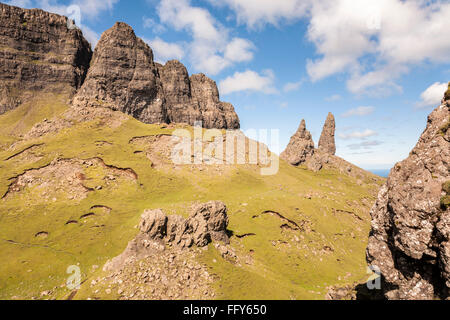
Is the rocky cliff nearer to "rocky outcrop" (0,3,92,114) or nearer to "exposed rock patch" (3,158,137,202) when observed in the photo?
"exposed rock patch" (3,158,137,202)

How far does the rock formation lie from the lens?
147 metres

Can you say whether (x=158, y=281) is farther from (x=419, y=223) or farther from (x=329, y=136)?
(x=329, y=136)

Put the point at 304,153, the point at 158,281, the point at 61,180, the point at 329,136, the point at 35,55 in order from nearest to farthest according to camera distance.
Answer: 1. the point at 158,281
2. the point at 61,180
3. the point at 304,153
4. the point at 35,55
5. the point at 329,136

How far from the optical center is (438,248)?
15156 millimetres

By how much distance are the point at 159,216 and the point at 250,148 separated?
56.3 metres

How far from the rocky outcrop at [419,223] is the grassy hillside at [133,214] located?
11.9m

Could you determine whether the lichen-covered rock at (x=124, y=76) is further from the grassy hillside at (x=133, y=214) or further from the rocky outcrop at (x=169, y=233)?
the rocky outcrop at (x=169, y=233)

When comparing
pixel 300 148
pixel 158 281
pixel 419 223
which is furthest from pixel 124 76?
pixel 419 223

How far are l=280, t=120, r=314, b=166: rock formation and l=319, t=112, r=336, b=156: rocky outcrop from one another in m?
29.2

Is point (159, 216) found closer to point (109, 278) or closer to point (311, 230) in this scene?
point (109, 278)

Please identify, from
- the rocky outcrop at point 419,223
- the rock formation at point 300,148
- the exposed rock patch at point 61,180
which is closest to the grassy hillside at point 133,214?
the exposed rock patch at point 61,180

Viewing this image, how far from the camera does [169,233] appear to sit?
29.5 metres

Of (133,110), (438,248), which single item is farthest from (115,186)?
(133,110)

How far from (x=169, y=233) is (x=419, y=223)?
85.6 feet
